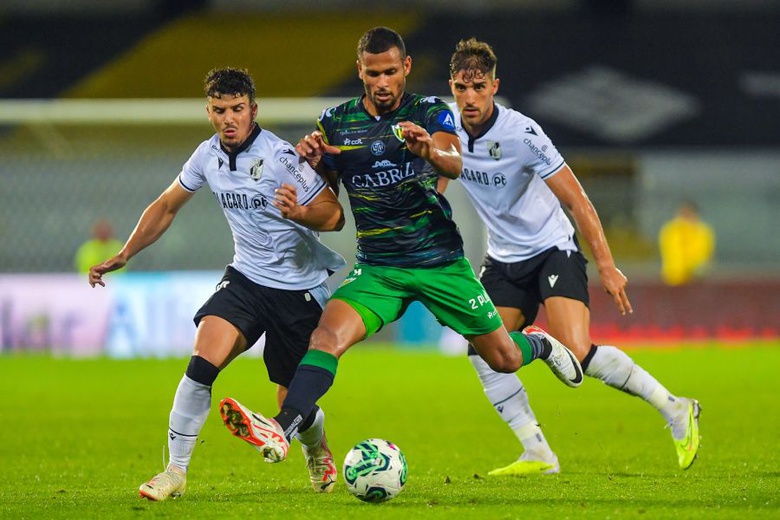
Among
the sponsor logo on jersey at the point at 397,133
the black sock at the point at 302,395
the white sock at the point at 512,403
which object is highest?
the sponsor logo on jersey at the point at 397,133

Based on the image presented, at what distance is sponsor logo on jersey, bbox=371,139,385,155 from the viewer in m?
6.48

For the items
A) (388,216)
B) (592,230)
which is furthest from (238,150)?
(592,230)

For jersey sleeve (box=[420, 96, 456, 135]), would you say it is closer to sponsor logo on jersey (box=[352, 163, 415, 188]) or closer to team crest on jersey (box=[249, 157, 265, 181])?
sponsor logo on jersey (box=[352, 163, 415, 188])

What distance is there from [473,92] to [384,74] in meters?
1.27

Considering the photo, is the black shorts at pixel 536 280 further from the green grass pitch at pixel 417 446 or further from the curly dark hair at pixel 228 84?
the curly dark hair at pixel 228 84

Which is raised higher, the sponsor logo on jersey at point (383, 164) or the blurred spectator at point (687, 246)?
the sponsor logo on jersey at point (383, 164)

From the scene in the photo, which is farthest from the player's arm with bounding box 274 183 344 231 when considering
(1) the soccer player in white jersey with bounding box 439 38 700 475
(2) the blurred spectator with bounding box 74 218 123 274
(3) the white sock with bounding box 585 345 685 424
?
(2) the blurred spectator with bounding box 74 218 123 274

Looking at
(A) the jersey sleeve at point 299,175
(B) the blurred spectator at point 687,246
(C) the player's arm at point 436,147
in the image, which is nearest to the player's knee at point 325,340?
(A) the jersey sleeve at point 299,175

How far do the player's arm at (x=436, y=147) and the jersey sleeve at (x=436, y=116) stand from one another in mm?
39

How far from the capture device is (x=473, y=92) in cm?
752

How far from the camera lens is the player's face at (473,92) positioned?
746 cm

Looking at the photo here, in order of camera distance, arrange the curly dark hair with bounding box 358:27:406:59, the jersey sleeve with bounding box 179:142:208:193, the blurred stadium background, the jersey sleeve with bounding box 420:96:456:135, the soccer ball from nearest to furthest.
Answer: the soccer ball
the curly dark hair with bounding box 358:27:406:59
the jersey sleeve with bounding box 420:96:456:135
the jersey sleeve with bounding box 179:142:208:193
the blurred stadium background

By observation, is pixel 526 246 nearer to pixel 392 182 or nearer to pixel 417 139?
pixel 392 182

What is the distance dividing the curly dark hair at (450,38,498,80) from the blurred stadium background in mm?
12018
